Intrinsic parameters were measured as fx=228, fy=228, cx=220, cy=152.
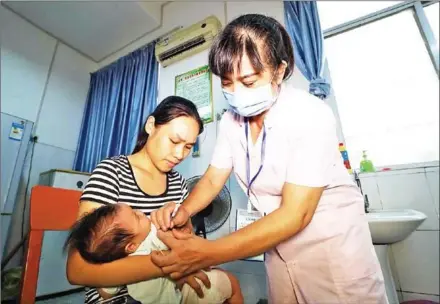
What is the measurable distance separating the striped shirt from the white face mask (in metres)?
0.48

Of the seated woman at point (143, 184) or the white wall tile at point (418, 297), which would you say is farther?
the white wall tile at point (418, 297)

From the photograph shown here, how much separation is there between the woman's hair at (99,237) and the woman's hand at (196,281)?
20cm

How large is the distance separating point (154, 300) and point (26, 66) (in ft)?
11.3

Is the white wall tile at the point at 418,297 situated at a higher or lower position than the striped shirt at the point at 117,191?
lower

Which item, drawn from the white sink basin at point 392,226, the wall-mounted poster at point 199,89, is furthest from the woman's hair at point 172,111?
the wall-mounted poster at point 199,89

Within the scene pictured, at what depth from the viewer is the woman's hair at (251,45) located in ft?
2.42

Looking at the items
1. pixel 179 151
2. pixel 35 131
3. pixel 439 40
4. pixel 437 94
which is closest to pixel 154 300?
pixel 179 151

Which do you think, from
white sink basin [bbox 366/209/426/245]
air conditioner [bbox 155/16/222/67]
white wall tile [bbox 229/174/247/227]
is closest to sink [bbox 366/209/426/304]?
white sink basin [bbox 366/209/426/245]

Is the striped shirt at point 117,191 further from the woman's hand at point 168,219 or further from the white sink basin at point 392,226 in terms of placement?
the white sink basin at point 392,226

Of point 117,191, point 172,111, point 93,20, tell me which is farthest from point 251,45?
point 93,20

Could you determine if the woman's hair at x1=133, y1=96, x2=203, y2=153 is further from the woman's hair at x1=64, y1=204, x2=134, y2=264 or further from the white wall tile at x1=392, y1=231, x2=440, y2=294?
the white wall tile at x1=392, y1=231, x2=440, y2=294

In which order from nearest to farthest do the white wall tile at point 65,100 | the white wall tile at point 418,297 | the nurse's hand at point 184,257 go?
the nurse's hand at point 184,257 < the white wall tile at point 418,297 < the white wall tile at point 65,100

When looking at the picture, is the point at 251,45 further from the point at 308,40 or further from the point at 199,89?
the point at 199,89

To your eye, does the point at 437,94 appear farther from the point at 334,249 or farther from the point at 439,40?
the point at 334,249
